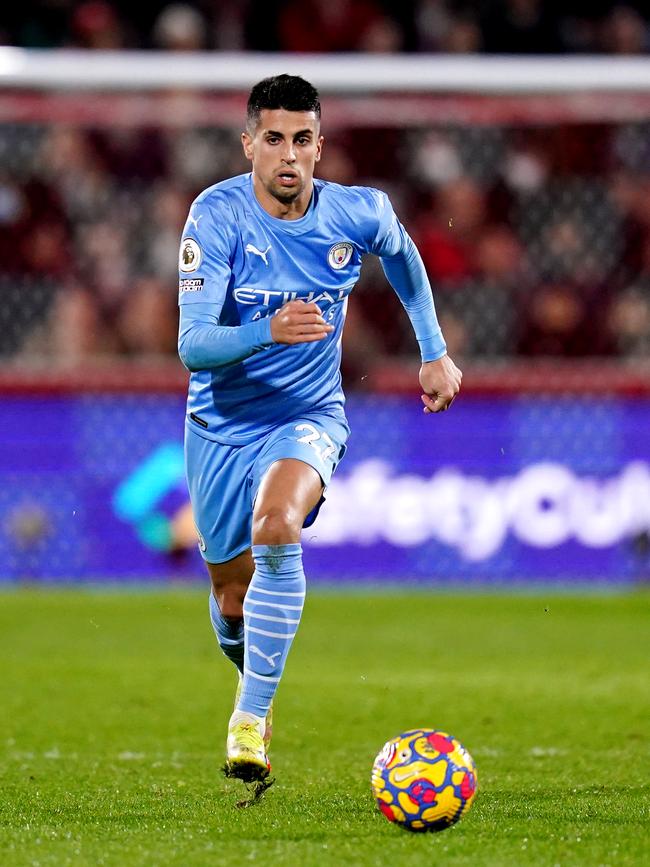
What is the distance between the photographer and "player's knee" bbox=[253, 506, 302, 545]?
16.0ft

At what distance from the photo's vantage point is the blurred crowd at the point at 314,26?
1327 cm

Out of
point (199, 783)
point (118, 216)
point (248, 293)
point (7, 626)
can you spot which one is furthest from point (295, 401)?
point (118, 216)

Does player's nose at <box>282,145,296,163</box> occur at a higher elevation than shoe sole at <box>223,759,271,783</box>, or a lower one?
higher

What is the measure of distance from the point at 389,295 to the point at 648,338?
2.06 metres

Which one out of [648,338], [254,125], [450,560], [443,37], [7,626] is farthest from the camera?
[443,37]

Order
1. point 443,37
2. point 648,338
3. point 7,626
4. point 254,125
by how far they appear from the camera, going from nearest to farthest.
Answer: point 254,125 < point 7,626 < point 648,338 < point 443,37

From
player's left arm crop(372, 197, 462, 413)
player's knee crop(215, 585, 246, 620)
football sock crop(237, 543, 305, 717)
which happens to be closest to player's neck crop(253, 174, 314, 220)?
player's left arm crop(372, 197, 462, 413)

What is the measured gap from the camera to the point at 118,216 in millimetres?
12383

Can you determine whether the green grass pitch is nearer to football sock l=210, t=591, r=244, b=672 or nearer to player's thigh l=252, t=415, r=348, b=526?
football sock l=210, t=591, r=244, b=672

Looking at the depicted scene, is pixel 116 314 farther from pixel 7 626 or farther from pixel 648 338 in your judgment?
pixel 648 338

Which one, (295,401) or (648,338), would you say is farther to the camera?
(648,338)

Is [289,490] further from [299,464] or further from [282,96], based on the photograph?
[282,96]

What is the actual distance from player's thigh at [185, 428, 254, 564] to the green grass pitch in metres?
0.81

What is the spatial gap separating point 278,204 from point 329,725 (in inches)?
101
